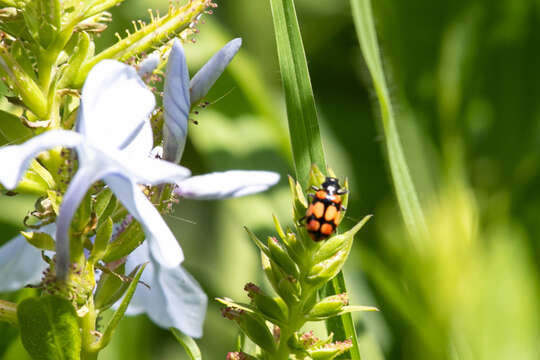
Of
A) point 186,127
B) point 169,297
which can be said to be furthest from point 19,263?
point 186,127

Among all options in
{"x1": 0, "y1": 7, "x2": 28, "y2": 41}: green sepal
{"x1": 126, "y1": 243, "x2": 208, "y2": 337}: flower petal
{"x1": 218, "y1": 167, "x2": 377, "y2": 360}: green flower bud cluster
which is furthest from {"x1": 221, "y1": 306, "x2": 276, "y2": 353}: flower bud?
{"x1": 0, "y1": 7, "x2": 28, "y2": 41}: green sepal

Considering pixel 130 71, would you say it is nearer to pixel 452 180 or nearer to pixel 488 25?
pixel 452 180

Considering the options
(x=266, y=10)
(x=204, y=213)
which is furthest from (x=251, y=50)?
(x=204, y=213)

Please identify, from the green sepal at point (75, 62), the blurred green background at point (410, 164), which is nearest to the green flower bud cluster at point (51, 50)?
the green sepal at point (75, 62)

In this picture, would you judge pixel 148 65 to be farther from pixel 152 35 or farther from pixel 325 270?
pixel 325 270

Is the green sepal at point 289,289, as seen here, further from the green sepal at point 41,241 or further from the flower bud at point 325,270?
the green sepal at point 41,241

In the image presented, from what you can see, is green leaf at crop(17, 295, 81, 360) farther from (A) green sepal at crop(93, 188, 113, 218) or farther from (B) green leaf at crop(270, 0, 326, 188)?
(B) green leaf at crop(270, 0, 326, 188)
